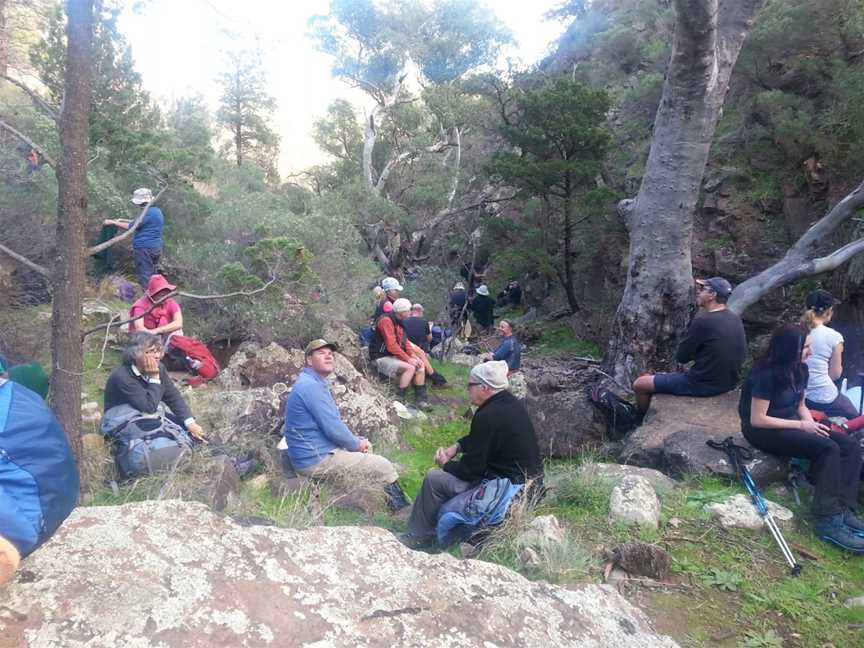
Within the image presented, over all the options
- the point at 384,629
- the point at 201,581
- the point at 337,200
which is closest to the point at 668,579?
the point at 384,629

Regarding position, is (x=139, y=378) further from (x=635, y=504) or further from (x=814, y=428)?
(x=814, y=428)

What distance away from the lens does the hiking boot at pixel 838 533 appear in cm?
383

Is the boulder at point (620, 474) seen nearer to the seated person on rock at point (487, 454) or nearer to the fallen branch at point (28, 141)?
A: the seated person on rock at point (487, 454)

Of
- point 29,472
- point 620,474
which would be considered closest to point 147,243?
point 620,474

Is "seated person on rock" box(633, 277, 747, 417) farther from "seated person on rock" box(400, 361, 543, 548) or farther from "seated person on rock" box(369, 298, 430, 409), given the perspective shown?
"seated person on rock" box(369, 298, 430, 409)

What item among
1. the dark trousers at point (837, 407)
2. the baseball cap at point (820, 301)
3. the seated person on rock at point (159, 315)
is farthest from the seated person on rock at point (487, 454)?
the seated person on rock at point (159, 315)

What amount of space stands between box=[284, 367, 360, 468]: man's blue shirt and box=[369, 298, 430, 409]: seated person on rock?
11.5ft

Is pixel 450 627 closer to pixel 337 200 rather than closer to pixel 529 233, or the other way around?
pixel 529 233

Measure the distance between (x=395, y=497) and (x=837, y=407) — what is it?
3.56 meters

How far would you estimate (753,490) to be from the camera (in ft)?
14.0

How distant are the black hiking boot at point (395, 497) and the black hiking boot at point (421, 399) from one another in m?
3.36

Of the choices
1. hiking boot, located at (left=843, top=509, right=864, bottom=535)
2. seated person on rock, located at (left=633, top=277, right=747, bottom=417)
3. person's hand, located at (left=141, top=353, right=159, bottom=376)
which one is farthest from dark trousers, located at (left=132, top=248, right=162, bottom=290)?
hiking boot, located at (left=843, top=509, right=864, bottom=535)

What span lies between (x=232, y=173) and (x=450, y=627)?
18098 millimetres

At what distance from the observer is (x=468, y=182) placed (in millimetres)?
22344
